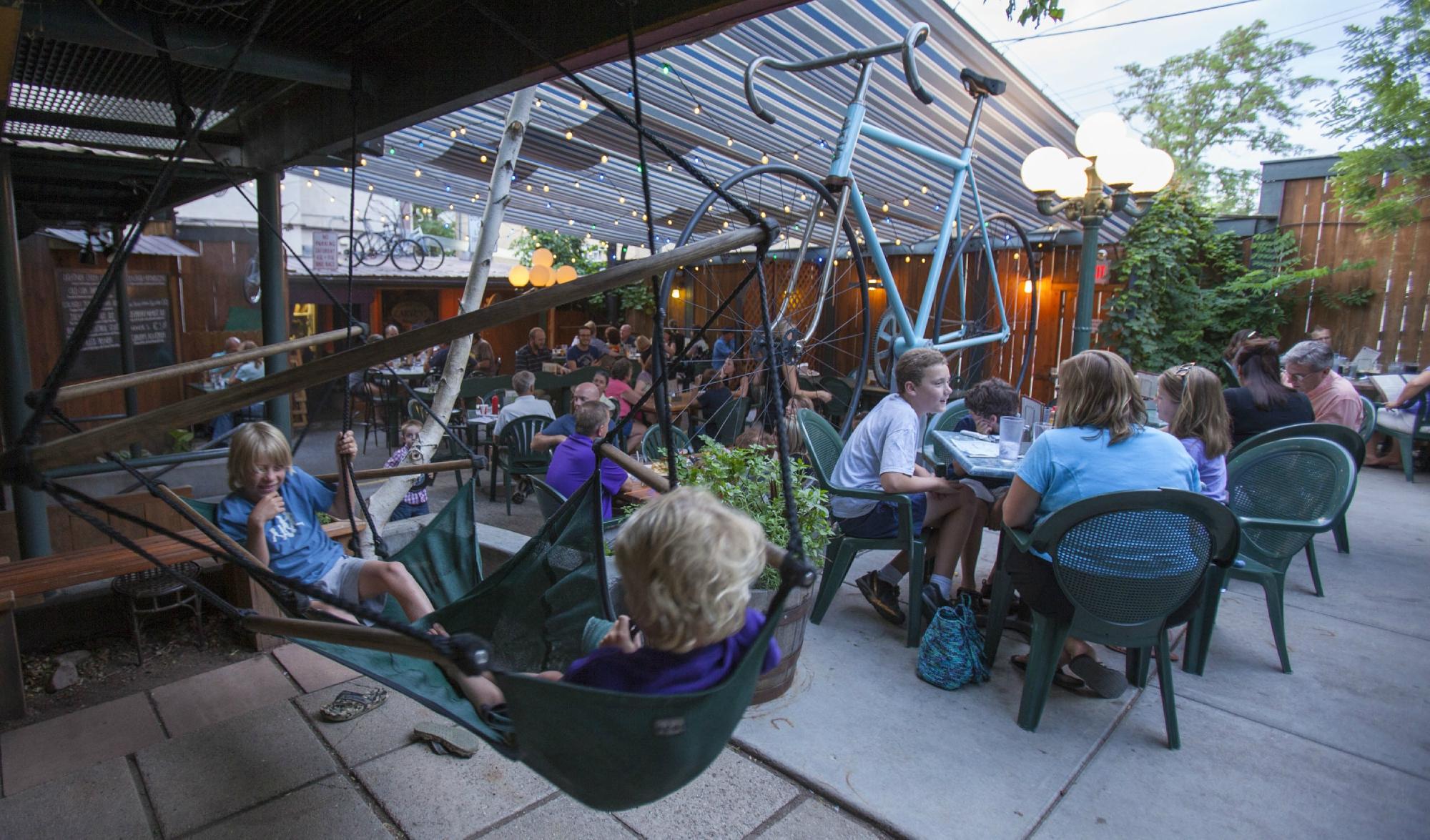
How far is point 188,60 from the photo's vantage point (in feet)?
6.63

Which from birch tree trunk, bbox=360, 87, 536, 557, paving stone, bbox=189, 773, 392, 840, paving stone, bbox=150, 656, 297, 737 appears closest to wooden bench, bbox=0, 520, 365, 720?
paving stone, bbox=150, 656, 297, 737

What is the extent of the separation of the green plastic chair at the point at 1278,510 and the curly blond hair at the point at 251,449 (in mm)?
3153

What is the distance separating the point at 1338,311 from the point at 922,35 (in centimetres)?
660

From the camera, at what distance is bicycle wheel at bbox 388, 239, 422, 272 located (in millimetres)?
12523

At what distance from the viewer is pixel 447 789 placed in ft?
6.72

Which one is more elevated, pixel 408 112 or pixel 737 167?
pixel 737 167

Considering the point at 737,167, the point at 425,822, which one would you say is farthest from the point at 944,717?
the point at 737,167

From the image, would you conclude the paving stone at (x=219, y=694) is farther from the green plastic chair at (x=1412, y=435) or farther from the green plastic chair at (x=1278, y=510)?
the green plastic chair at (x=1412, y=435)

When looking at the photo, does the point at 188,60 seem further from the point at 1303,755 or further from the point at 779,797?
the point at 1303,755

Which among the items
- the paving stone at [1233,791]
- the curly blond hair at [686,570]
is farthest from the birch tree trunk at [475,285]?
the paving stone at [1233,791]

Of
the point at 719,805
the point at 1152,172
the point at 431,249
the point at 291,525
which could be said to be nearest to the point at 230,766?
the point at 291,525

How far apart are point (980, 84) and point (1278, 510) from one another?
111 inches

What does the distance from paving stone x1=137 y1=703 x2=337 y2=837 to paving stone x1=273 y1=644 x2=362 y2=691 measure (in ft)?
0.77

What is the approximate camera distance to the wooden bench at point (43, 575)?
2480 mm
